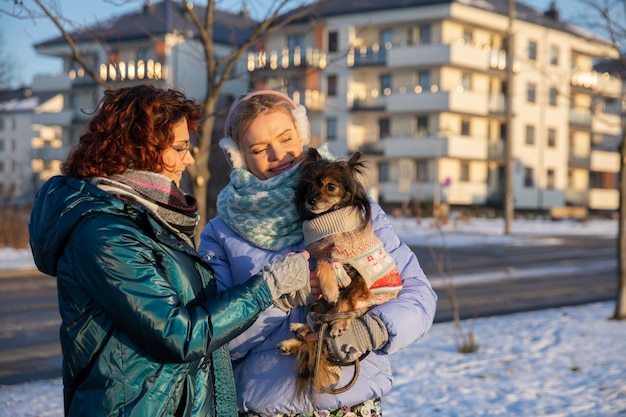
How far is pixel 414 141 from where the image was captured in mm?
54188

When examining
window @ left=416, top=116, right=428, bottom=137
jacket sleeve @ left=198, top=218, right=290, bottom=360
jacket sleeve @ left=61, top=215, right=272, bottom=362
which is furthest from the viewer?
window @ left=416, top=116, right=428, bottom=137

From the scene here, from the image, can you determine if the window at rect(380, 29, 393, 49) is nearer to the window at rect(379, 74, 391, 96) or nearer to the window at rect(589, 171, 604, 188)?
the window at rect(379, 74, 391, 96)

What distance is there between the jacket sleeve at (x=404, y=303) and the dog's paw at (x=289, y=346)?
329mm

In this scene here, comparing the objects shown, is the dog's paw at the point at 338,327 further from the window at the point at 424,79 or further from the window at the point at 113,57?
the window at the point at 424,79

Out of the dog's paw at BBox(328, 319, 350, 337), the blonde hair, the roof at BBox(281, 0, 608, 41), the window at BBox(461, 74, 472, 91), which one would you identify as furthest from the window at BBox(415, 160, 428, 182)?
the dog's paw at BBox(328, 319, 350, 337)

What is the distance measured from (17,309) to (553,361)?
9745 mm

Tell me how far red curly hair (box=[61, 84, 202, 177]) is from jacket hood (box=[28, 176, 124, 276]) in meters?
0.10

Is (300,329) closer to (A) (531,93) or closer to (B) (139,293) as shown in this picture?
(B) (139,293)

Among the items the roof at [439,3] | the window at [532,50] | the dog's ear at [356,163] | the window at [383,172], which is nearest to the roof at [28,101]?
the roof at [439,3]

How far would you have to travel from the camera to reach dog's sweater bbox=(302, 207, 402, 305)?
10.6 ft

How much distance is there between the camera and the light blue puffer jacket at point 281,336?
3.21m

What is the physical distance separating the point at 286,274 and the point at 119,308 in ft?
2.19

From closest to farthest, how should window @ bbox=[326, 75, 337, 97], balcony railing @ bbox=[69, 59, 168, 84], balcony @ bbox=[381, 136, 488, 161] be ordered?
balcony railing @ bbox=[69, 59, 168, 84] → balcony @ bbox=[381, 136, 488, 161] → window @ bbox=[326, 75, 337, 97]

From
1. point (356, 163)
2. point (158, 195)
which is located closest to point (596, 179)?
point (356, 163)
